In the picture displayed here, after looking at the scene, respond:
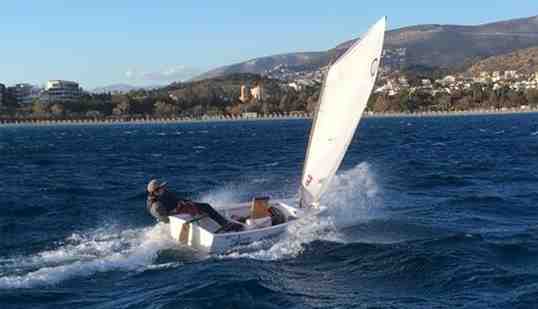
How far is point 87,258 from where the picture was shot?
67.8 ft

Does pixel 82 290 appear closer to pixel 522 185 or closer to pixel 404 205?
pixel 404 205

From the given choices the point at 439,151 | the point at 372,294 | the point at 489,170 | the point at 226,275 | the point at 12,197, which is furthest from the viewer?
the point at 439,151

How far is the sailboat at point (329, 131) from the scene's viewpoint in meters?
24.0

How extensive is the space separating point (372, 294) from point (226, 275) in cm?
361

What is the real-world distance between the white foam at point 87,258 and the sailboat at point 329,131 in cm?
180

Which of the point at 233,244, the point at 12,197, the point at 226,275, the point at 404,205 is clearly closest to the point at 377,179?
the point at 404,205

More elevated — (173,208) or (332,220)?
(173,208)

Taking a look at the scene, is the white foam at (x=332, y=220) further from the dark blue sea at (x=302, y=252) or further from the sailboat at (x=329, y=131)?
the sailboat at (x=329, y=131)

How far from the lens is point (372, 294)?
17.2 metres

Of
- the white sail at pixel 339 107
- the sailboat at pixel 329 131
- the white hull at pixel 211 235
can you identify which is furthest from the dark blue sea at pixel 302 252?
the white sail at pixel 339 107

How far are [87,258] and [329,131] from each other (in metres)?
8.66

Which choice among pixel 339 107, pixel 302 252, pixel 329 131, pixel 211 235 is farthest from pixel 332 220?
pixel 211 235

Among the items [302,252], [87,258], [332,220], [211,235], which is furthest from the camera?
[332,220]

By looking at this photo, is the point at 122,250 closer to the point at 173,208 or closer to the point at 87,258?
the point at 87,258
